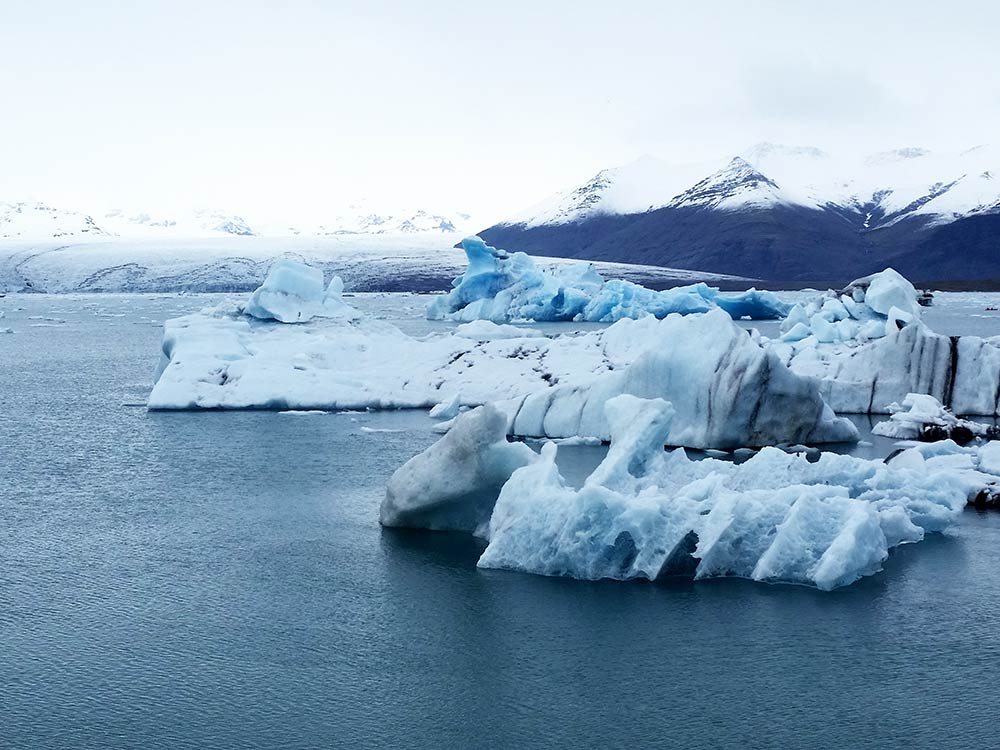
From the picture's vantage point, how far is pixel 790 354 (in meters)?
18.9

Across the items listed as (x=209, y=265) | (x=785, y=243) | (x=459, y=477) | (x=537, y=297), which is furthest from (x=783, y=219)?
(x=459, y=477)

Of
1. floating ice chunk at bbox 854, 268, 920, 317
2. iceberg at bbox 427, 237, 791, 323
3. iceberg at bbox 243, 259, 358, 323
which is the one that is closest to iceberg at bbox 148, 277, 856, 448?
iceberg at bbox 243, 259, 358, 323

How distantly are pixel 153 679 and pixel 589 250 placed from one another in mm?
127945

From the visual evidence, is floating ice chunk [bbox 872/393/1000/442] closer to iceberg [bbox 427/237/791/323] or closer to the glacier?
the glacier

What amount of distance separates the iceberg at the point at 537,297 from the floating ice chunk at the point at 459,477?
90.7 ft

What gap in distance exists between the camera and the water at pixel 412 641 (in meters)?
5.60

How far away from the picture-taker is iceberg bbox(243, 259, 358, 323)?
24.4 meters

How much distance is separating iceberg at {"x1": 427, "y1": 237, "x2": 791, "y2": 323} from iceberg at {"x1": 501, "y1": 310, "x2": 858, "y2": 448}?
22994 mm

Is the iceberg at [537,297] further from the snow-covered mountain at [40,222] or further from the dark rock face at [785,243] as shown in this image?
the snow-covered mountain at [40,222]

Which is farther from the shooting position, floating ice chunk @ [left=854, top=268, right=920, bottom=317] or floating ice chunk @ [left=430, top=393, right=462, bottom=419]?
floating ice chunk @ [left=854, top=268, right=920, bottom=317]

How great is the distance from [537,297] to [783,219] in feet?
321

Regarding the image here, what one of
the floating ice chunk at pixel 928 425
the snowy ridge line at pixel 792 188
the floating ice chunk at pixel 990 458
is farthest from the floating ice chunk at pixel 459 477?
the snowy ridge line at pixel 792 188

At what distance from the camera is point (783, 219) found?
12938 centimetres

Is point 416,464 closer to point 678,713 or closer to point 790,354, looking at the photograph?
point 678,713
